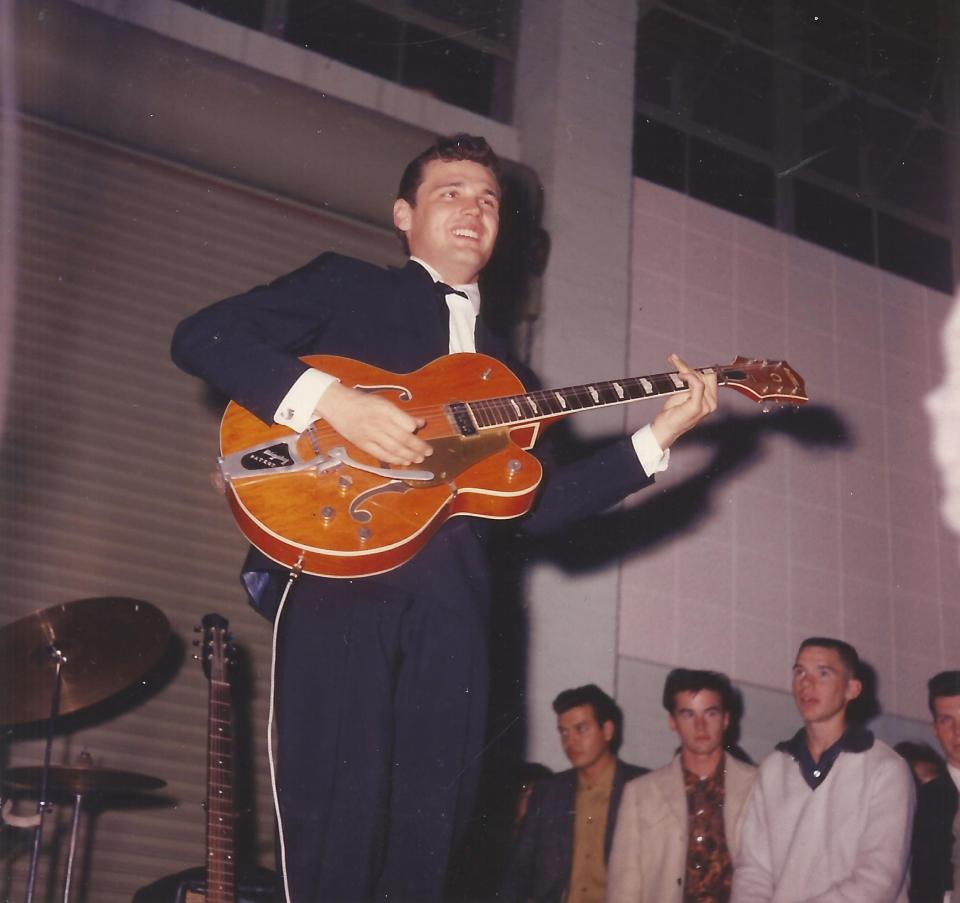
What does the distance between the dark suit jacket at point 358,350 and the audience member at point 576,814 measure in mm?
2602

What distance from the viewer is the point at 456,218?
2666 mm

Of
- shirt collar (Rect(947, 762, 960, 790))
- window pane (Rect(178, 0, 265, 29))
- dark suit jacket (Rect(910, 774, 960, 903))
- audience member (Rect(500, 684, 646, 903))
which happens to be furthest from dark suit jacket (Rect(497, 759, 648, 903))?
window pane (Rect(178, 0, 265, 29))

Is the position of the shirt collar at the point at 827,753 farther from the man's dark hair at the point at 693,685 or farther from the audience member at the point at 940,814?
the man's dark hair at the point at 693,685

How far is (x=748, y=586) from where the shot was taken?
6.01 m

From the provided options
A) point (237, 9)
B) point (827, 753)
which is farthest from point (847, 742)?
point (237, 9)

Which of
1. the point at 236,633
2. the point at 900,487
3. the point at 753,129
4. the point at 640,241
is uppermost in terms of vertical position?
the point at 753,129

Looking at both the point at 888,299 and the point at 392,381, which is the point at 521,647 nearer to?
the point at 392,381

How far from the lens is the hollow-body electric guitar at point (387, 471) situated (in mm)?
2094

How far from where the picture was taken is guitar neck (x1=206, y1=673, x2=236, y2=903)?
2.85m

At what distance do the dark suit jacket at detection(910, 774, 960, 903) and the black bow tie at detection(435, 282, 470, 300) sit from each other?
2.88 metres

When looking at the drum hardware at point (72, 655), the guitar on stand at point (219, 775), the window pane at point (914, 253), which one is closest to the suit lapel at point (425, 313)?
the guitar on stand at point (219, 775)

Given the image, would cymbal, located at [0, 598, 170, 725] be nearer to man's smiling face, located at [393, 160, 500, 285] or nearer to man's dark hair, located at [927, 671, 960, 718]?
man's smiling face, located at [393, 160, 500, 285]

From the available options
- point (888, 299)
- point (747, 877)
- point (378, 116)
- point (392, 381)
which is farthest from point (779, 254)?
point (392, 381)

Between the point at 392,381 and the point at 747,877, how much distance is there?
2.76m
